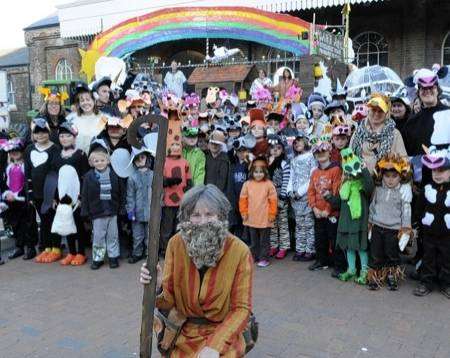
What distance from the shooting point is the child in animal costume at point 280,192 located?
20.1 feet

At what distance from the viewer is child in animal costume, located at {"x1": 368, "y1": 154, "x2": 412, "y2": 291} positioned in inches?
193

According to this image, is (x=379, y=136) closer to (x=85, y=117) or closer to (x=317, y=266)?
(x=317, y=266)

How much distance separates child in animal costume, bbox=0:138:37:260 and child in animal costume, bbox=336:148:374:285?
12.8 feet

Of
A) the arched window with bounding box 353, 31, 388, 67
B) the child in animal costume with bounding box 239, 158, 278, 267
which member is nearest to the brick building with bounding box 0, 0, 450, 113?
the arched window with bounding box 353, 31, 388, 67

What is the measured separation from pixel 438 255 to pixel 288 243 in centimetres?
187

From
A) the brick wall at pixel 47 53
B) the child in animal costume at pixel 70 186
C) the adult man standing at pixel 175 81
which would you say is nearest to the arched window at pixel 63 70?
the brick wall at pixel 47 53

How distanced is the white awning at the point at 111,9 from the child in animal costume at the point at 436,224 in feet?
41.5

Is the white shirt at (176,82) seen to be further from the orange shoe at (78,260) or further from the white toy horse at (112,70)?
the orange shoe at (78,260)

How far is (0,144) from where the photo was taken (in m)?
6.78

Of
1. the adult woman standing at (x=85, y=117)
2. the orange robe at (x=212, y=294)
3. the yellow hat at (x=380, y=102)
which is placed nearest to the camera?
the orange robe at (x=212, y=294)

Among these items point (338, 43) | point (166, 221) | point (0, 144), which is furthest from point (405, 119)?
point (338, 43)

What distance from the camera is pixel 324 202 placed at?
217 inches

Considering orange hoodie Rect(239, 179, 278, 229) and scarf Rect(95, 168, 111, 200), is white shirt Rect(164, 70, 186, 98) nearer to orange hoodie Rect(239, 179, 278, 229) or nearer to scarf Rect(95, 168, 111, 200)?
scarf Rect(95, 168, 111, 200)

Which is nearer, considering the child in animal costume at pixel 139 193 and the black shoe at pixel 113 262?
the black shoe at pixel 113 262
